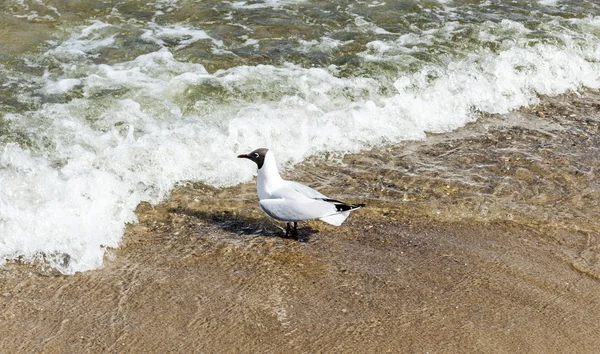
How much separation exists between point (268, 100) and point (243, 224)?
2.29m

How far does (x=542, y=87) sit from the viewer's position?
Result: 8117 millimetres

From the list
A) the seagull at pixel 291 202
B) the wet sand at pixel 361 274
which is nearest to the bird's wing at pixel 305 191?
the seagull at pixel 291 202

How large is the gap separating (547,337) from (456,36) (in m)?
5.86

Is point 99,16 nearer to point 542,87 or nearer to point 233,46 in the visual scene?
point 233,46

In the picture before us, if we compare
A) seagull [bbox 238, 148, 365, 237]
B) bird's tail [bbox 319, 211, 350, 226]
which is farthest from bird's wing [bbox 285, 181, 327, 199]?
bird's tail [bbox 319, 211, 350, 226]

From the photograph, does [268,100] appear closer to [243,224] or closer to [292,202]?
[243,224]

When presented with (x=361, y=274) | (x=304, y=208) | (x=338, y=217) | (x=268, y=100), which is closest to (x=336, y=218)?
(x=338, y=217)

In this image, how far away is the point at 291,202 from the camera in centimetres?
491

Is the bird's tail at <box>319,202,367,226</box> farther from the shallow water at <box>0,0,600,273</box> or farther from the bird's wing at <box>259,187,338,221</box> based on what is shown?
the shallow water at <box>0,0,600,273</box>

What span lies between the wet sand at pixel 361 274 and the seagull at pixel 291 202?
20 centimetres

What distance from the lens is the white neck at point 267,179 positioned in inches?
200

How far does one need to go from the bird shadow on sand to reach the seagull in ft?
0.27

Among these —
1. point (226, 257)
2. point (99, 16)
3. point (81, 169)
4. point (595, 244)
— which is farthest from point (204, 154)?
point (99, 16)

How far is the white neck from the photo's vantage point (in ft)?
16.7
